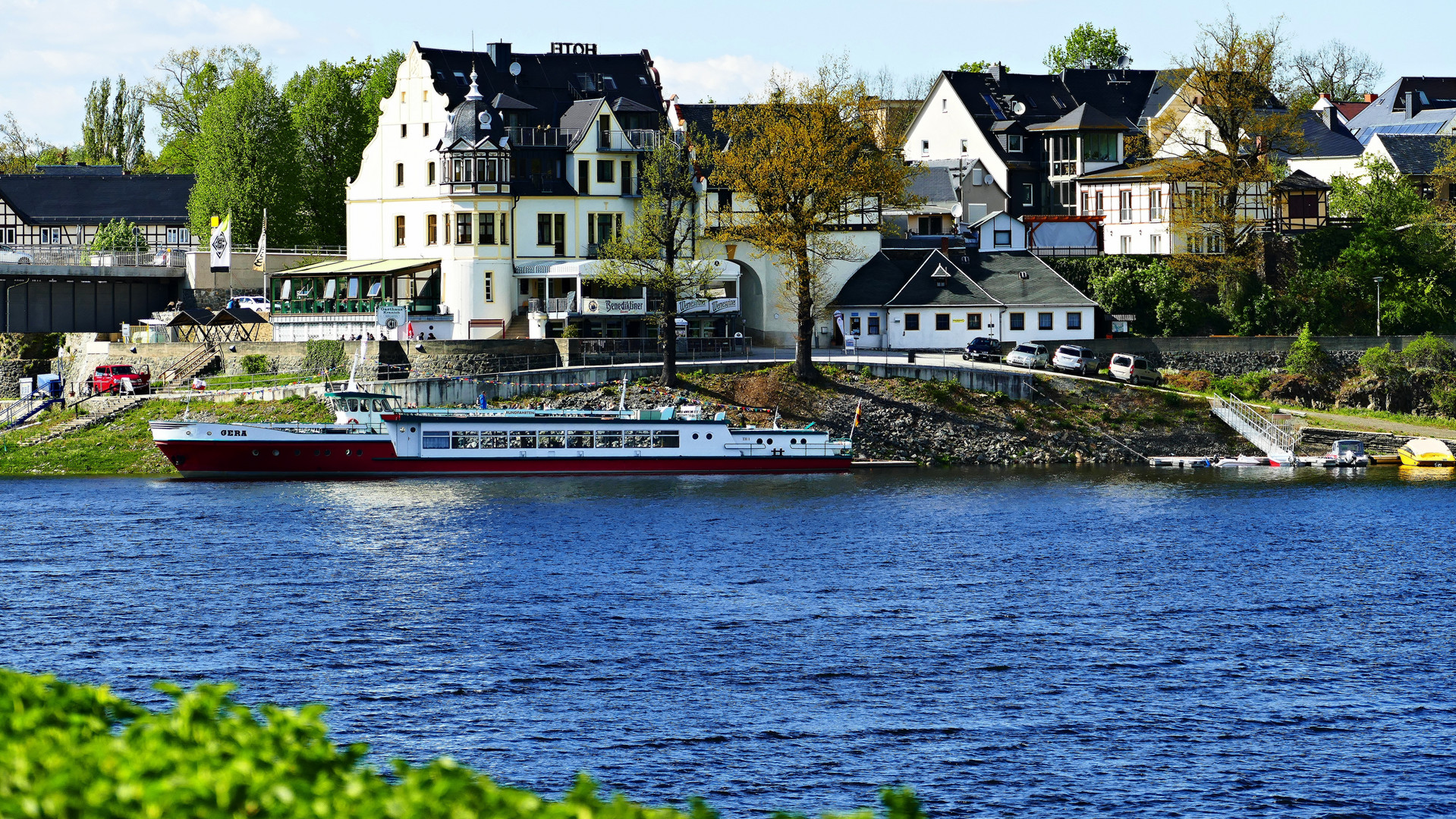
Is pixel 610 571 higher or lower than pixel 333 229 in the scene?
lower

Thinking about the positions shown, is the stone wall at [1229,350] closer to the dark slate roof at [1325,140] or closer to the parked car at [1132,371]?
the parked car at [1132,371]

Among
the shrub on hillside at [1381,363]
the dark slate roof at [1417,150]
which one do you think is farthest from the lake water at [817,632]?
the dark slate roof at [1417,150]

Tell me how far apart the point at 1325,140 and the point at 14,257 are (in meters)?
88.2

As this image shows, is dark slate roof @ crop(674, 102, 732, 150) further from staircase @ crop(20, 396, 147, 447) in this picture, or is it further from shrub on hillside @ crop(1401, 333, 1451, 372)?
shrub on hillside @ crop(1401, 333, 1451, 372)

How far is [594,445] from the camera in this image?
78562 mm

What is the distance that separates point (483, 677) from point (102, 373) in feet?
197

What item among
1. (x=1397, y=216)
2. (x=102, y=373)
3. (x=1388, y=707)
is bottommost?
(x=1388, y=707)

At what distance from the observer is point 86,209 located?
12988cm

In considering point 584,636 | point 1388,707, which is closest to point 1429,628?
point 1388,707

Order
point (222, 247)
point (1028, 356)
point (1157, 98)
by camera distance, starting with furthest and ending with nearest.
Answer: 1. point (1157, 98)
2. point (222, 247)
3. point (1028, 356)

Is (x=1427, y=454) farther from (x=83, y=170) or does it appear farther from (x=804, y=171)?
(x=83, y=170)

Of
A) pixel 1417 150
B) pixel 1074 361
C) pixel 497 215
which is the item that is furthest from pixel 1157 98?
pixel 497 215

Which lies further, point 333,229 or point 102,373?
point 333,229

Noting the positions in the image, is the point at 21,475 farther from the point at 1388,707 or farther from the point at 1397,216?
the point at 1397,216
